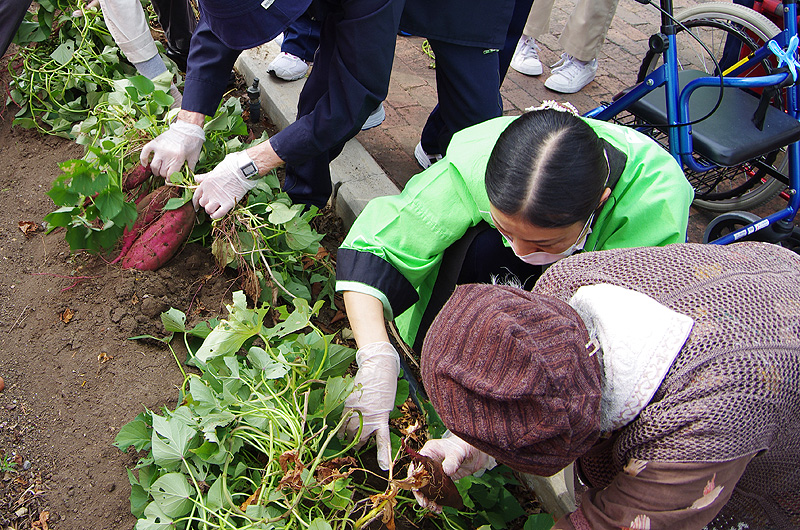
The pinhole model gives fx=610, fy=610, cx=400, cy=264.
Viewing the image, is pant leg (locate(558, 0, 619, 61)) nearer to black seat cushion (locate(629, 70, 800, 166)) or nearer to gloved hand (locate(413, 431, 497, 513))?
black seat cushion (locate(629, 70, 800, 166))

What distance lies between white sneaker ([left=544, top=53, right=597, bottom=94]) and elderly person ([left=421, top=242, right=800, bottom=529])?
2.69 metres

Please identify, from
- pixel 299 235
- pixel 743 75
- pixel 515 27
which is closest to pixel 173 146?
pixel 299 235

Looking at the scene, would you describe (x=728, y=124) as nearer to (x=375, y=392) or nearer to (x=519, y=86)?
(x=519, y=86)

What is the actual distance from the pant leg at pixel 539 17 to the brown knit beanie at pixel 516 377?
298 centimetres

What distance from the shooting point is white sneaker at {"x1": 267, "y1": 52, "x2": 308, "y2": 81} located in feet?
9.74

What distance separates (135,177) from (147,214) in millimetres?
178

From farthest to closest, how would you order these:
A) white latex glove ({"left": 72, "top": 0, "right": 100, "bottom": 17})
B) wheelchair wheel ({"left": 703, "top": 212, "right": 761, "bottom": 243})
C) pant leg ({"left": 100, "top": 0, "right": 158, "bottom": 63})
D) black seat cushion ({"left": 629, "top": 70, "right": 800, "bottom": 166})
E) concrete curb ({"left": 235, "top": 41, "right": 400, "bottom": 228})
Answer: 1. white latex glove ({"left": 72, "top": 0, "right": 100, "bottom": 17})
2. wheelchair wheel ({"left": 703, "top": 212, "right": 761, "bottom": 243})
3. concrete curb ({"left": 235, "top": 41, "right": 400, "bottom": 228})
4. pant leg ({"left": 100, "top": 0, "right": 158, "bottom": 63})
5. black seat cushion ({"left": 629, "top": 70, "right": 800, "bottom": 166})

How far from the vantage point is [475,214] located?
160 cm

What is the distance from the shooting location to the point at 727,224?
267 centimetres

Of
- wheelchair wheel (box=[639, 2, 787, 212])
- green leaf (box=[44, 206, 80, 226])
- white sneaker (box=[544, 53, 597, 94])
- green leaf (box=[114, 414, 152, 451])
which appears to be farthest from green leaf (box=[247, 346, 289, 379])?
white sneaker (box=[544, 53, 597, 94])

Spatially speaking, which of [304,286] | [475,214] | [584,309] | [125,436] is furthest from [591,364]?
[304,286]

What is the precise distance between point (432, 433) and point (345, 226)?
109 centimetres

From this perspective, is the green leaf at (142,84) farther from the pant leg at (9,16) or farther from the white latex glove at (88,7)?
the white latex glove at (88,7)

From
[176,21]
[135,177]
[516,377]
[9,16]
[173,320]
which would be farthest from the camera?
[176,21]
